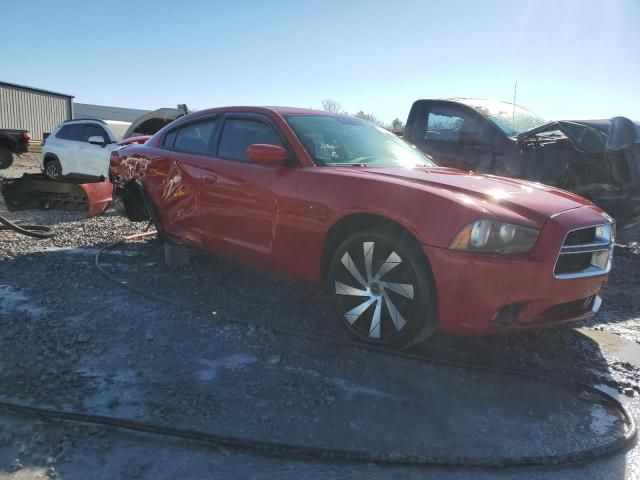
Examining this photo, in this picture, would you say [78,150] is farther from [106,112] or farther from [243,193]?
[106,112]

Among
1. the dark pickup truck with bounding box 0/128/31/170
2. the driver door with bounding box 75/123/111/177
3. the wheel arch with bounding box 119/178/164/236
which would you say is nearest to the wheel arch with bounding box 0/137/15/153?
the dark pickup truck with bounding box 0/128/31/170

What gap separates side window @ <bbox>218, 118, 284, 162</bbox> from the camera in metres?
4.52

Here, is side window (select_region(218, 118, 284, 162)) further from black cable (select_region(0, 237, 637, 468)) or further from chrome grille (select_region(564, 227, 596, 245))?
black cable (select_region(0, 237, 637, 468))

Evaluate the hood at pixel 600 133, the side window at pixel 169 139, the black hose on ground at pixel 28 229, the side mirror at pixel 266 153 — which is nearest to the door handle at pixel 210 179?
the side mirror at pixel 266 153

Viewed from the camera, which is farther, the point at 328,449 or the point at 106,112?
the point at 106,112

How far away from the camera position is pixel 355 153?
4426mm

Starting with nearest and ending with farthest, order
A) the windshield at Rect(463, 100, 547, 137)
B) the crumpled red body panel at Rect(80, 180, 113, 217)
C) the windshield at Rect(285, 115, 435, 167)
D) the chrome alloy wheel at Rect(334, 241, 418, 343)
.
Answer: the chrome alloy wheel at Rect(334, 241, 418, 343) → the windshield at Rect(285, 115, 435, 167) → the windshield at Rect(463, 100, 547, 137) → the crumpled red body panel at Rect(80, 180, 113, 217)

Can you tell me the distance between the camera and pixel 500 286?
3143 millimetres

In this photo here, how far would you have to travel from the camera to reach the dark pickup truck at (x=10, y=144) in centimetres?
1788

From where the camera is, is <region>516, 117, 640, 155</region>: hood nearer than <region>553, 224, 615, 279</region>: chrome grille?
No

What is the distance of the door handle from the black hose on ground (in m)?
3.14

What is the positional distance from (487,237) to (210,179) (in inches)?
99.6

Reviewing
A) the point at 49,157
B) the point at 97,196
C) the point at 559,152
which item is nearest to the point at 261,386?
the point at 559,152

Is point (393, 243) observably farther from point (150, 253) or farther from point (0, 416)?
point (150, 253)
